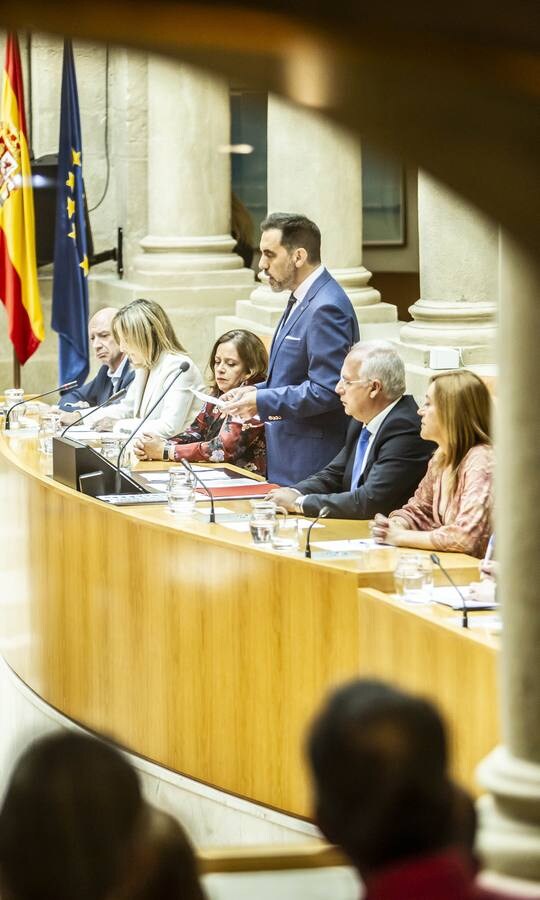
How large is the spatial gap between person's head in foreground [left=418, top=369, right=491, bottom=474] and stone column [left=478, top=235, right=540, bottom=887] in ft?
4.07

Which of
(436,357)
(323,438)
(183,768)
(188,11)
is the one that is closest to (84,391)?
(436,357)

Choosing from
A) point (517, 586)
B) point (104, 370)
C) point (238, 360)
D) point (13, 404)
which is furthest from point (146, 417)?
point (517, 586)

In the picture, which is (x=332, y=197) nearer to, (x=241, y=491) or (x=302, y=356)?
(x=302, y=356)

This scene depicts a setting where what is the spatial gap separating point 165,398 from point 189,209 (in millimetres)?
3360

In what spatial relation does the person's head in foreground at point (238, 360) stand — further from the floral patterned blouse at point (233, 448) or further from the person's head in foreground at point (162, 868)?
the person's head in foreground at point (162, 868)

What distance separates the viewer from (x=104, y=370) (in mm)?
7039

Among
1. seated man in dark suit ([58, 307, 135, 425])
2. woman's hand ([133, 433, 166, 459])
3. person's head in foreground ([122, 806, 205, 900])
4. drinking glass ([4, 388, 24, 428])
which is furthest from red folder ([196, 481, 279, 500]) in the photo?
person's head in foreground ([122, 806, 205, 900])

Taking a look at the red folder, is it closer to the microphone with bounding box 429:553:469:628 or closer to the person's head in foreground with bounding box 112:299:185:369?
the person's head in foreground with bounding box 112:299:185:369

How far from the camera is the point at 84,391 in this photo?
7.30 m

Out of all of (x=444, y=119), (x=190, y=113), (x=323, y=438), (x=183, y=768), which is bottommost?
(x=183, y=768)

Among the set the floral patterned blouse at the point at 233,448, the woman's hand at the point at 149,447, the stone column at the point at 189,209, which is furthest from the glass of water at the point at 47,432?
the stone column at the point at 189,209

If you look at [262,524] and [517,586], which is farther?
[262,524]

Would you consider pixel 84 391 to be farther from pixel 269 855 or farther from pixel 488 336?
pixel 269 855

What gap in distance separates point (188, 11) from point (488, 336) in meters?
4.63
